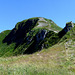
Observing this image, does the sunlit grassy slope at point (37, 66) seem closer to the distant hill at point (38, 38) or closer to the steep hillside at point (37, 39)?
the distant hill at point (38, 38)

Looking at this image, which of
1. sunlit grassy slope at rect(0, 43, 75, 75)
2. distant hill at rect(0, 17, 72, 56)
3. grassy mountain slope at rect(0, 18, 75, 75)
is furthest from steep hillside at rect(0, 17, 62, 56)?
sunlit grassy slope at rect(0, 43, 75, 75)

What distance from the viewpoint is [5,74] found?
5934 millimetres

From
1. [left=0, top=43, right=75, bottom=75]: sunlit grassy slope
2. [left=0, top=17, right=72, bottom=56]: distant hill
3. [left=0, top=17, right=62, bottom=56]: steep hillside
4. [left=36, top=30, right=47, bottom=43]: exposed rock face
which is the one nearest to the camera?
[left=0, top=43, right=75, bottom=75]: sunlit grassy slope

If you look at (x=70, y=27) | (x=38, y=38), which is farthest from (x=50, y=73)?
(x=38, y=38)

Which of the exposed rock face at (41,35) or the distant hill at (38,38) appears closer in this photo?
the distant hill at (38,38)

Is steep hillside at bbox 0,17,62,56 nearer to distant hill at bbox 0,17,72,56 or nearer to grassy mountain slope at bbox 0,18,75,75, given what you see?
distant hill at bbox 0,17,72,56

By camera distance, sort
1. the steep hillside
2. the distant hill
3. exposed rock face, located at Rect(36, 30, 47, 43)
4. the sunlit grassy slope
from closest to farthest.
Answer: the sunlit grassy slope, the distant hill, the steep hillside, exposed rock face, located at Rect(36, 30, 47, 43)

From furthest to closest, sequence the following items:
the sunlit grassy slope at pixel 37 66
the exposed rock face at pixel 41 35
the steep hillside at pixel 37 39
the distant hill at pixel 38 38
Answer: the exposed rock face at pixel 41 35 < the steep hillside at pixel 37 39 < the distant hill at pixel 38 38 < the sunlit grassy slope at pixel 37 66

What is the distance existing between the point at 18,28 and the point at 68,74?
6439 inches

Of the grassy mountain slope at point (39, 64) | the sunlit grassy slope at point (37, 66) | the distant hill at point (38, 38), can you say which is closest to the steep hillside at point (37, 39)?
the distant hill at point (38, 38)

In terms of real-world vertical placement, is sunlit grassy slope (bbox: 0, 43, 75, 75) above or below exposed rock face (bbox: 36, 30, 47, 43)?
below

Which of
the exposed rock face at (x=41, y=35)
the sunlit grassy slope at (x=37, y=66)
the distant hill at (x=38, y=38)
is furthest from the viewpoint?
the exposed rock face at (x=41, y=35)

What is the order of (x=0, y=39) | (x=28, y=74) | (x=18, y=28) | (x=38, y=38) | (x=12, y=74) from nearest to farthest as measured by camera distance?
(x=12, y=74) < (x=28, y=74) < (x=38, y=38) < (x=18, y=28) < (x=0, y=39)

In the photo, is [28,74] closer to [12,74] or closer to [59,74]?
[12,74]
